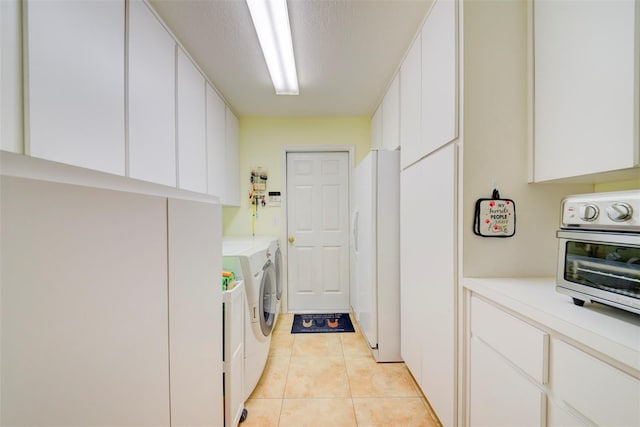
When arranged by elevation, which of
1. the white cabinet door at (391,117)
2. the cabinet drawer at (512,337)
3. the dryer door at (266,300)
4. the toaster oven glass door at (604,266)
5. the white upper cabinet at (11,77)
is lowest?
the dryer door at (266,300)

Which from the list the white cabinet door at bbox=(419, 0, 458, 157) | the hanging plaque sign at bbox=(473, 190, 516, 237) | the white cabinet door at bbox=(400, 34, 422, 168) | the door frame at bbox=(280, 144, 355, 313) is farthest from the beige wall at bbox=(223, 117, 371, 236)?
the hanging plaque sign at bbox=(473, 190, 516, 237)

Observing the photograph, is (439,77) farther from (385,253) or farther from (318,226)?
(318,226)

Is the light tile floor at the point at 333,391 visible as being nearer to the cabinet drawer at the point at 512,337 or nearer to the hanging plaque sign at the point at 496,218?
the cabinet drawer at the point at 512,337

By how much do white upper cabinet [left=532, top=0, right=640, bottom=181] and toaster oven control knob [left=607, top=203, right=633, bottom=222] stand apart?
0.21m

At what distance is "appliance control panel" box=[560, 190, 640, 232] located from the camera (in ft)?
2.19

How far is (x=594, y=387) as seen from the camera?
2.18ft

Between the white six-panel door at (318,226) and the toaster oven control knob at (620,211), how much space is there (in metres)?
2.48

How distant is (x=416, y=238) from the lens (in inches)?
65.5

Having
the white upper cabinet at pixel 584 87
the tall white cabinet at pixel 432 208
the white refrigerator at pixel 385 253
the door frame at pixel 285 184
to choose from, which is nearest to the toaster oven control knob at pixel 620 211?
the white upper cabinet at pixel 584 87

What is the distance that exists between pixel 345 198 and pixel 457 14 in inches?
83.4

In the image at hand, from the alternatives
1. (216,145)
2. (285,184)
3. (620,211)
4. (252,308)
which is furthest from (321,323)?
(620,211)

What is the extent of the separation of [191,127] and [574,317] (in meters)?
2.24

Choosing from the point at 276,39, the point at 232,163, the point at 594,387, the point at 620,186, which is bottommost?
the point at 594,387

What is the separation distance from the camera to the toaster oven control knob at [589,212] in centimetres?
75
